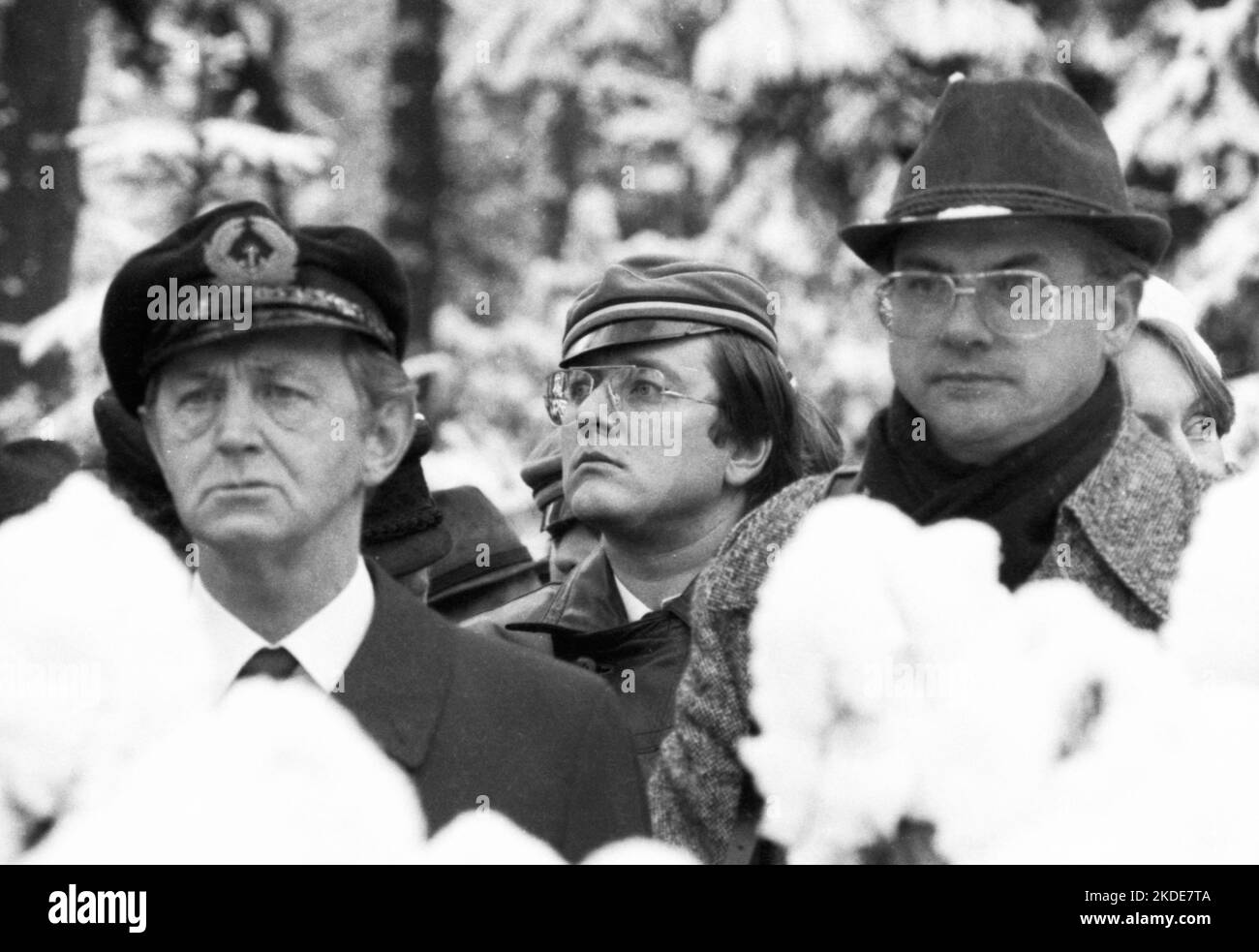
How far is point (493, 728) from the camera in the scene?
8.08 feet

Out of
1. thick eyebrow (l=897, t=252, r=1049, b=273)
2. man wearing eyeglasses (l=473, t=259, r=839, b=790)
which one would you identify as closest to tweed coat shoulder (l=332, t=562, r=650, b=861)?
thick eyebrow (l=897, t=252, r=1049, b=273)

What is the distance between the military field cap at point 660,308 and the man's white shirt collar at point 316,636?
107 centimetres

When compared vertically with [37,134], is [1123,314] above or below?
below

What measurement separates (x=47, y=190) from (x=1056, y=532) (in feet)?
13.0

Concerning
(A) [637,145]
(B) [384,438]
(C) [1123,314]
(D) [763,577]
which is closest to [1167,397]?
(C) [1123,314]

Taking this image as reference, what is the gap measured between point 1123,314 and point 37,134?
13.0ft

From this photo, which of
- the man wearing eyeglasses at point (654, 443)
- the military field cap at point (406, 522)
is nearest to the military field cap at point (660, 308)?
the man wearing eyeglasses at point (654, 443)

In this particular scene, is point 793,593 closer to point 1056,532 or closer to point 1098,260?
point 1056,532

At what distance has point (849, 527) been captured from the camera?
2.15 metres

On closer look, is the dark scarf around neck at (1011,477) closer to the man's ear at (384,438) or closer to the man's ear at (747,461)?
the man's ear at (384,438)

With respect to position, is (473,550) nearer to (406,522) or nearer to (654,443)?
(406,522)

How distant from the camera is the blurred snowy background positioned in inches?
238

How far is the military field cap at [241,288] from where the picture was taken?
2.45 meters

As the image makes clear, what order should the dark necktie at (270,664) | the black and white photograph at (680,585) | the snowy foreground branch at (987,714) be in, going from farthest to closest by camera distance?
the dark necktie at (270,664) → the snowy foreground branch at (987,714) → the black and white photograph at (680,585)
